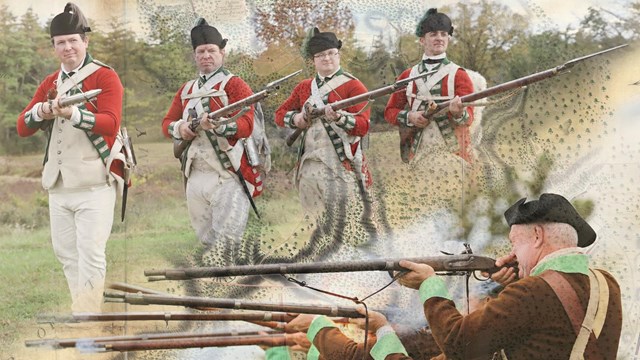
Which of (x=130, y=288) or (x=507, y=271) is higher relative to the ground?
(x=507, y=271)

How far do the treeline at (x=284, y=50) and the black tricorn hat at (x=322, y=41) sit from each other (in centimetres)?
5

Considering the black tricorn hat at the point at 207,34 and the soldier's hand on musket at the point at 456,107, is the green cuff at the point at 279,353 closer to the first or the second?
the soldier's hand on musket at the point at 456,107

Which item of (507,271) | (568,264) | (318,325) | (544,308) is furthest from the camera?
(318,325)

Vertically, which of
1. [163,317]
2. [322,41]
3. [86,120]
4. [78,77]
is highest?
[322,41]

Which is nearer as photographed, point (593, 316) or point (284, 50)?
point (593, 316)

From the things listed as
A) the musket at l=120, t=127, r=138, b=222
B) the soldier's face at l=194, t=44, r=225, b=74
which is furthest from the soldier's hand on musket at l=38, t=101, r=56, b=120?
the soldier's face at l=194, t=44, r=225, b=74

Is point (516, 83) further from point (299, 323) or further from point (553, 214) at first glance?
point (299, 323)

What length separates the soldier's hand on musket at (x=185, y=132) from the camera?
25.3ft

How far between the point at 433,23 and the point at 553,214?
146 centimetres

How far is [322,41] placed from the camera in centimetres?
764

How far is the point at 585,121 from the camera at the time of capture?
7.68 metres

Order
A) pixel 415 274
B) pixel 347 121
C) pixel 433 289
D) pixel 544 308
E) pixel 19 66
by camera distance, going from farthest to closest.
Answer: pixel 19 66
pixel 347 121
pixel 415 274
pixel 433 289
pixel 544 308

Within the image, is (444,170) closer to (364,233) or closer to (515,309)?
(364,233)

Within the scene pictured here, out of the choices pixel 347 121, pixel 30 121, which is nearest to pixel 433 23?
pixel 347 121
